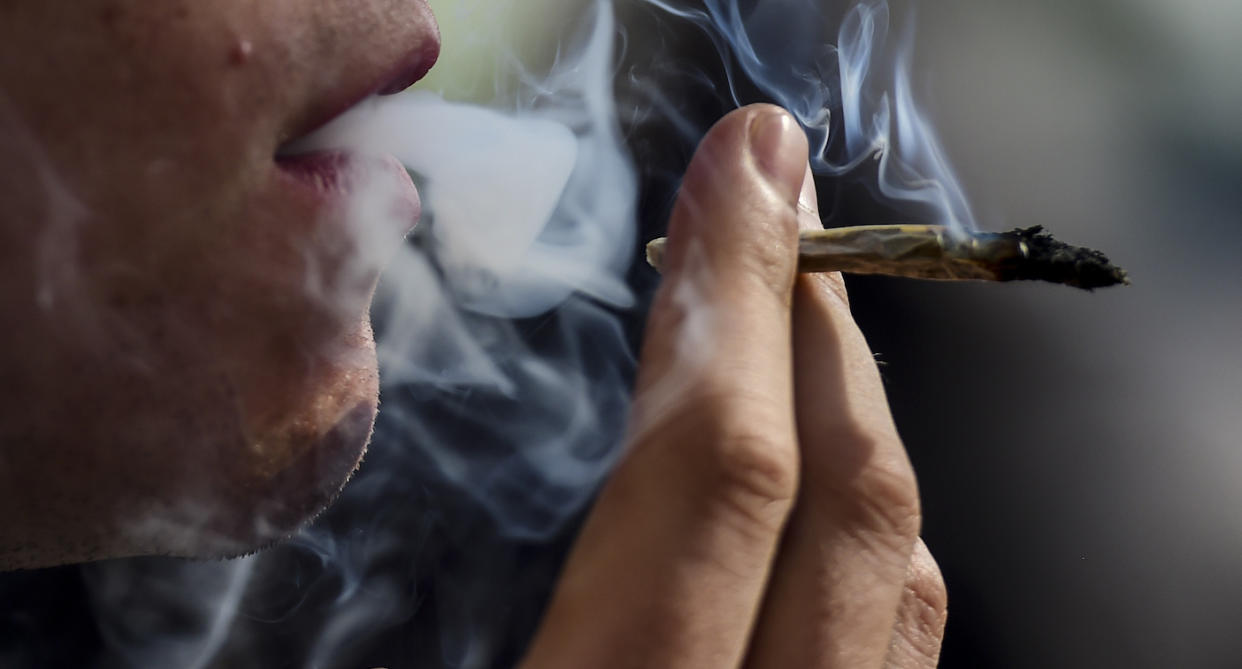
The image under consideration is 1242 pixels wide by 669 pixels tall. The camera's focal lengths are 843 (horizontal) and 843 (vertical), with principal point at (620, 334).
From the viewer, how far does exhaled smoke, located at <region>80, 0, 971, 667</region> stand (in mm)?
1609

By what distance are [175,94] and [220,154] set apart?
6cm

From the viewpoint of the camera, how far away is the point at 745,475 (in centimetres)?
83

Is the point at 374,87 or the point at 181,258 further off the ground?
the point at 374,87

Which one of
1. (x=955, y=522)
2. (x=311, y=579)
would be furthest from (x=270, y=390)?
(x=955, y=522)

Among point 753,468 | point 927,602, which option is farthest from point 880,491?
point 927,602

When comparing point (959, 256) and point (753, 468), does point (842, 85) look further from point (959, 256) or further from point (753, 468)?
point (753, 468)

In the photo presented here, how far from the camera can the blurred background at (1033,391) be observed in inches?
67.1

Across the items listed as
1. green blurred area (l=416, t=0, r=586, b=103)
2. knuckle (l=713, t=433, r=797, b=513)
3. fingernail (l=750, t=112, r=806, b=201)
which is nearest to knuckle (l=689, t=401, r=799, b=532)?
knuckle (l=713, t=433, r=797, b=513)

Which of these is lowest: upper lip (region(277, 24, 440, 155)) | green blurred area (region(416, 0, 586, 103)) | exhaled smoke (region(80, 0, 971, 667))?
exhaled smoke (region(80, 0, 971, 667))

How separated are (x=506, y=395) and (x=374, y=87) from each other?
939 millimetres

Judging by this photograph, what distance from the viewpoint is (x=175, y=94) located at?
698 millimetres

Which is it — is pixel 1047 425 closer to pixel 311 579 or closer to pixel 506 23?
pixel 506 23

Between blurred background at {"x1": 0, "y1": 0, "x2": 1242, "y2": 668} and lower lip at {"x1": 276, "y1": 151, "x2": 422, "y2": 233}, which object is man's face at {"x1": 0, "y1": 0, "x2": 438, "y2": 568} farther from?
blurred background at {"x1": 0, "y1": 0, "x2": 1242, "y2": 668}

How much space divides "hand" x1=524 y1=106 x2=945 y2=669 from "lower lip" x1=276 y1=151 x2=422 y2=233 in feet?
1.05
